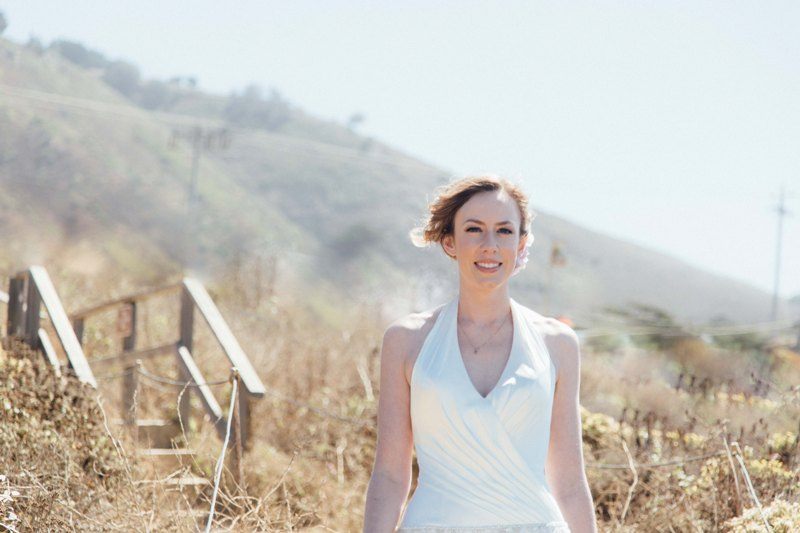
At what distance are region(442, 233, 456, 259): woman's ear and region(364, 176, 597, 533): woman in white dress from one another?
0.07 feet

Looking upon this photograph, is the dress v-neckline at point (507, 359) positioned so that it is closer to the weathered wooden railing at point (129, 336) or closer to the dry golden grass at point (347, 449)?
the dry golden grass at point (347, 449)

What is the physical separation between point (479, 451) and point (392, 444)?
0.70ft

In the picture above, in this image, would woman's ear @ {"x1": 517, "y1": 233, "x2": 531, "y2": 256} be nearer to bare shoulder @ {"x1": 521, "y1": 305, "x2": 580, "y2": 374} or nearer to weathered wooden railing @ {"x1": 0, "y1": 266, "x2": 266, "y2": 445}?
bare shoulder @ {"x1": 521, "y1": 305, "x2": 580, "y2": 374}

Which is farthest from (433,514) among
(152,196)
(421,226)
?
(152,196)

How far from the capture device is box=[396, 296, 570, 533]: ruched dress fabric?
2.45 meters

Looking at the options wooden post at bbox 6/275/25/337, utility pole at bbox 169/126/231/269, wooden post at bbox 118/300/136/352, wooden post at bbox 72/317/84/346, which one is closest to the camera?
wooden post at bbox 6/275/25/337

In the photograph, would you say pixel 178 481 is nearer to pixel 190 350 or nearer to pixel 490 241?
pixel 490 241

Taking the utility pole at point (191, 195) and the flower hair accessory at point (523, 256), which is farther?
the utility pole at point (191, 195)

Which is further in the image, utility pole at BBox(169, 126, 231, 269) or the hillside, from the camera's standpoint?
utility pole at BBox(169, 126, 231, 269)

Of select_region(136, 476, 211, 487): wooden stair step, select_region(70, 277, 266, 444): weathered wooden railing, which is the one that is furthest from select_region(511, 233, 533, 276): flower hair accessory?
select_region(70, 277, 266, 444): weathered wooden railing

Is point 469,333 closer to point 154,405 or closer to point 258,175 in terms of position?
point 154,405

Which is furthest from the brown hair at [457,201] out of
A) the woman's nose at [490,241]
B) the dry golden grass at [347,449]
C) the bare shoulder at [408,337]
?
the dry golden grass at [347,449]

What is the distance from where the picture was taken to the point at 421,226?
9.09 ft

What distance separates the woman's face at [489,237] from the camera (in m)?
2.55
